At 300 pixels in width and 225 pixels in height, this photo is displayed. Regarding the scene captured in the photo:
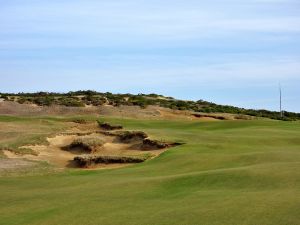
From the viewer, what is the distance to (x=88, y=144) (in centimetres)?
3594

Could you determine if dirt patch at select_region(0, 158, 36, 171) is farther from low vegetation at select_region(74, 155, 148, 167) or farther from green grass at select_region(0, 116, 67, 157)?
low vegetation at select_region(74, 155, 148, 167)

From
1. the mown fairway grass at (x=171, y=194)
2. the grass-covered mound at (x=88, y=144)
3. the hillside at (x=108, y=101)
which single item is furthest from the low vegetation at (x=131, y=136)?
the hillside at (x=108, y=101)

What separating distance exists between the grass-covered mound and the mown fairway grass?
23.7 ft

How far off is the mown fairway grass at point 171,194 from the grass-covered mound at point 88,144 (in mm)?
7232

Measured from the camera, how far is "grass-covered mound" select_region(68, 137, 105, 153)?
35.8 meters

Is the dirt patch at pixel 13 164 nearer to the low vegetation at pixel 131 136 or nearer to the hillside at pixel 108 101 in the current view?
the low vegetation at pixel 131 136

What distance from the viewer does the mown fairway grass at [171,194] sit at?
559 inches

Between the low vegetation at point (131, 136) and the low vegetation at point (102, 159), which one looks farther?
the low vegetation at point (131, 136)

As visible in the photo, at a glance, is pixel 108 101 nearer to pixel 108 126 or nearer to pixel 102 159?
pixel 108 126

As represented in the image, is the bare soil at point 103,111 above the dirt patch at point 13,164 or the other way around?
above

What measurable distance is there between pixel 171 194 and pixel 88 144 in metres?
18.2

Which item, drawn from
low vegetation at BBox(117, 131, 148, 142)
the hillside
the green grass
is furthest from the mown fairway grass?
the hillside

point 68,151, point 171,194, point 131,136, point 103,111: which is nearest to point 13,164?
point 68,151

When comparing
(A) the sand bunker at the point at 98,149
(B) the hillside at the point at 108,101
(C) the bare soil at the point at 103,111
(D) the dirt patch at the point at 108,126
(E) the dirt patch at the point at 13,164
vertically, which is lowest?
(E) the dirt patch at the point at 13,164
